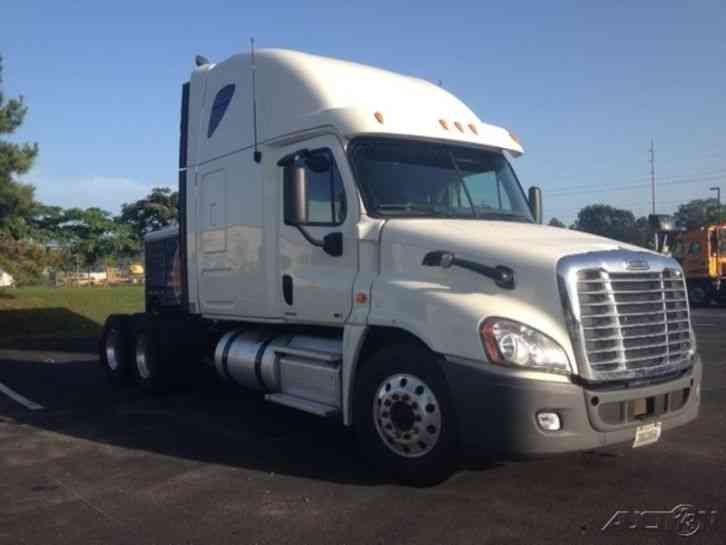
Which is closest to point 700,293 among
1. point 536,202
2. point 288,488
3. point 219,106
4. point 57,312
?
point 536,202

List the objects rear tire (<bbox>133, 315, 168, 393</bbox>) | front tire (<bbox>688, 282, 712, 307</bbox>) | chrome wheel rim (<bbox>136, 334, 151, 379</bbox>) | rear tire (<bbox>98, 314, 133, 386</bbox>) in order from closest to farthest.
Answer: rear tire (<bbox>133, 315, 168, 393</bbox>) → chrome wheel rim (<bbox>136, 334, 151, 379</bbox>) → rear tire (<bbox>98, 314, 133, 386</bbox>) → front tire (<bbox>688, 282, 712, 307</bbox>)

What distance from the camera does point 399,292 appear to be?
17.4 ft

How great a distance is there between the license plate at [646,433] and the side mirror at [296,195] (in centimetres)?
310

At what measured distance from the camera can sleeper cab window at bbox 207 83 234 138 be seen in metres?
7.80

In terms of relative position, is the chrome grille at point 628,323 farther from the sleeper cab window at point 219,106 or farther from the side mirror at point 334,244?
the sleeper cab window at point 219,106

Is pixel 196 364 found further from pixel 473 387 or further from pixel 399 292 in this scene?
pixel 473 387

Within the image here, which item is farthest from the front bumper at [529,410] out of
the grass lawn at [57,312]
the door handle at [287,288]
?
the grass lawn at [57,312]

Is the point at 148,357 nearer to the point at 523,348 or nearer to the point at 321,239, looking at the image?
the point at 321,239

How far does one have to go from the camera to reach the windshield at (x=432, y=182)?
5891mm

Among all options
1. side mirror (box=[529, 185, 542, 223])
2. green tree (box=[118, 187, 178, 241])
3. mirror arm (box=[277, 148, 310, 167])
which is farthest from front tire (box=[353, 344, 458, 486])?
green tree (box=[118, 187, 178, 241])

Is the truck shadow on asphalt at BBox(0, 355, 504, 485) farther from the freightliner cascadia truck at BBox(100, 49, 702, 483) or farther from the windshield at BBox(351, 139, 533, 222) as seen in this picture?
the windshield at BBox(351, 139, 533, 222)

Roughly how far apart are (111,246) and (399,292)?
72847 mm

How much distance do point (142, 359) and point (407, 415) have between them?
5761 millimetres

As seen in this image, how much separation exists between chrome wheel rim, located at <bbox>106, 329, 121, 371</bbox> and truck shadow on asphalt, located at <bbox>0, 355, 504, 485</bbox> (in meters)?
0.36
